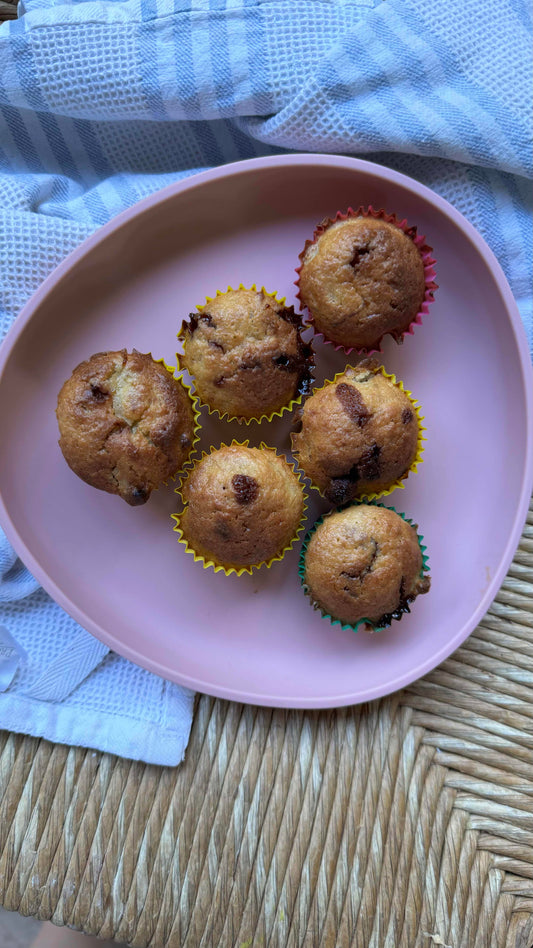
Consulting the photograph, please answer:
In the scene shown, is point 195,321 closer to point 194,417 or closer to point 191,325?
point 191,325

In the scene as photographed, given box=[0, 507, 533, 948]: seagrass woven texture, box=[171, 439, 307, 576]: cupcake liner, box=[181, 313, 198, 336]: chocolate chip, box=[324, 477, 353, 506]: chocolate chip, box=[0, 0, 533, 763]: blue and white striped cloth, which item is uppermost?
box=[0, 0, 533, 763]: blue and white striped cloth

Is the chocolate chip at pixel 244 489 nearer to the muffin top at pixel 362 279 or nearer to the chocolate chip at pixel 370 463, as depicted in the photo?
the chocolate chip at pixel 370 463

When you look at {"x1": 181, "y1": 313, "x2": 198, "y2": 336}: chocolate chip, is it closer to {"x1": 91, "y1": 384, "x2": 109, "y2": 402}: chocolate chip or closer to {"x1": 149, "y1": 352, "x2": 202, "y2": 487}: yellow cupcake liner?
{"x1": 149, "y1": 352, "x2": 202, "y2": 487}: yellow cupcake liner

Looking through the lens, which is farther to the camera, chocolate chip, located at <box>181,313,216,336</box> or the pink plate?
the pink plate

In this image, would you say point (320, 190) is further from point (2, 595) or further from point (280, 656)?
point (2, 595)

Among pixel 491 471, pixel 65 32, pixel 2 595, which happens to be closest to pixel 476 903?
pixel 491 471

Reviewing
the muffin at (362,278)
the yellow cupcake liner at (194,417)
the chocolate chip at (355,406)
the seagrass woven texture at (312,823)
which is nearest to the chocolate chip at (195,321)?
the yellow cupcake liner at (194,417)

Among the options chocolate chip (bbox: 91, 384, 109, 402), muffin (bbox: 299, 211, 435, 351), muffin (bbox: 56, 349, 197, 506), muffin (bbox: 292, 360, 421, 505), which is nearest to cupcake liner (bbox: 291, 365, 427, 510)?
muffin (bbox: 292, 360, 421, 505)
